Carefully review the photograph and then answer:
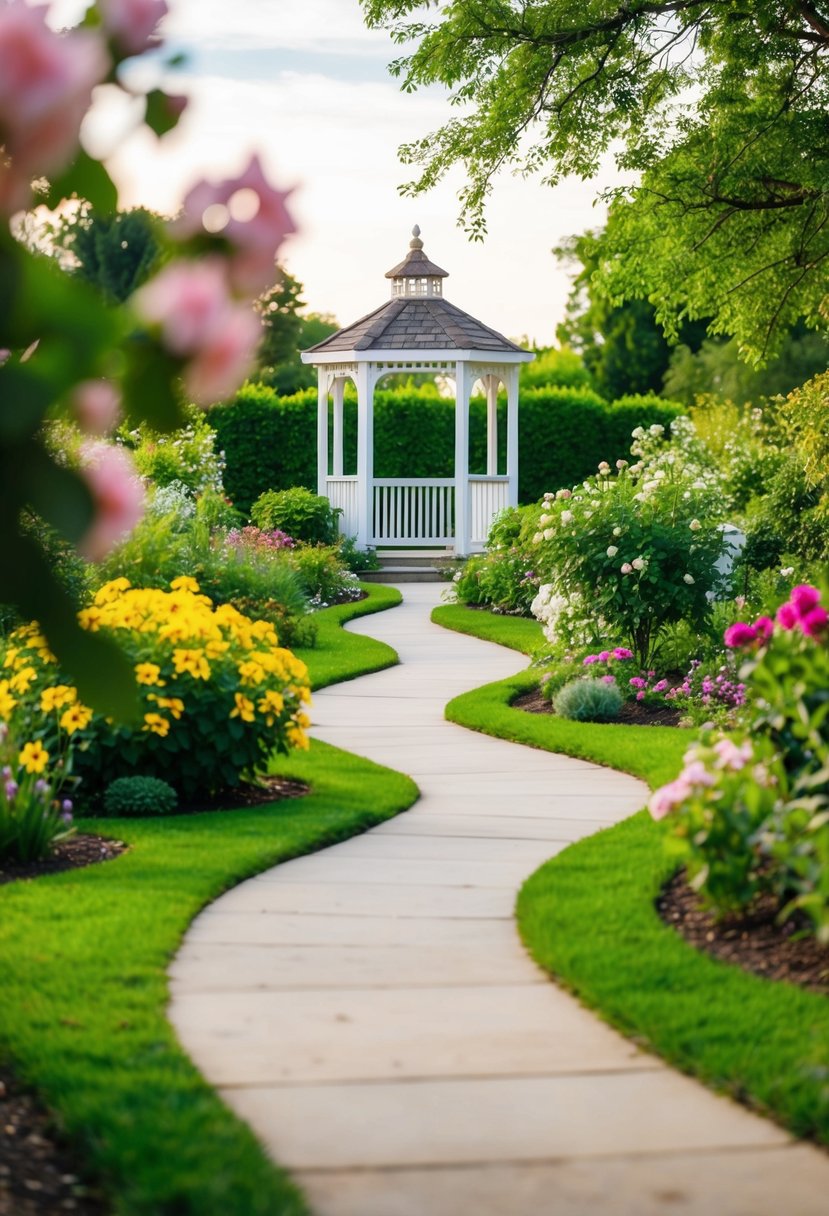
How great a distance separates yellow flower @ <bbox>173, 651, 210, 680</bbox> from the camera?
620 centimetres

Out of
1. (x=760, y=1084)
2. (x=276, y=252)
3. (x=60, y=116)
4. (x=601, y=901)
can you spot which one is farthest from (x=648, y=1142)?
(x=60, y=116)

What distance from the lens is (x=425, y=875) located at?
508cm

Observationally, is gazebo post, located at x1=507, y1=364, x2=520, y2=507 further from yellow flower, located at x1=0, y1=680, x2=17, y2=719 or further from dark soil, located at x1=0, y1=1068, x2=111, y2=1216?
dark soil, located at x1=0, y1=1068, x2=111, y2=1216

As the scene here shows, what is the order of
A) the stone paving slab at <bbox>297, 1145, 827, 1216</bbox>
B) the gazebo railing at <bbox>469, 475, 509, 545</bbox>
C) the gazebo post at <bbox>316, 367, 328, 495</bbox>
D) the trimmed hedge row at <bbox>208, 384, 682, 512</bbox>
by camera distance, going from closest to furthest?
the stone paving slab at <bbox>297, 1145, 827, 1216</bbox>, the gazebo railing at <bbox>469, 475, 509, 545</bbox>, the gazebo post at <bbox>316, 367, 328, 495</bbox>, the trimmed hedge row at <bbox>208, 384, 682, 512</bbox>

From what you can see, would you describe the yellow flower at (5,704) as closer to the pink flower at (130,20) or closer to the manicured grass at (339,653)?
the manicured grass at (339,653)

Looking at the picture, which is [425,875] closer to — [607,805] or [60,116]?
[607,805]

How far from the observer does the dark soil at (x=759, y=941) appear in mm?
3832

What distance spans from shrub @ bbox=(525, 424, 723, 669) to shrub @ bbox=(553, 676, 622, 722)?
839 mm

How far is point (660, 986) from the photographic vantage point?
375 cm

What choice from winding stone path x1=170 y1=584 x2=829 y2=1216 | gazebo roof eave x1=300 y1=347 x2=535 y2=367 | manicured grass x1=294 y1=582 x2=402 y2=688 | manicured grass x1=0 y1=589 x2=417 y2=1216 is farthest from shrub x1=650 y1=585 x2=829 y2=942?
gazebo roof eave x1=300 y1=347 x2=535 y2=367

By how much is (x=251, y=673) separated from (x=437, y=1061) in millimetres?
3151

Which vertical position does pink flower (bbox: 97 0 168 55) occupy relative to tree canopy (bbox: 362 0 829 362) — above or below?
below

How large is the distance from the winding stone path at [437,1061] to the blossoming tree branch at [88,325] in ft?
5.28

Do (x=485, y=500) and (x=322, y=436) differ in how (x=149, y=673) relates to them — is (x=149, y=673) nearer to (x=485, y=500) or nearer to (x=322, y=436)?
(x=485, y=500)
